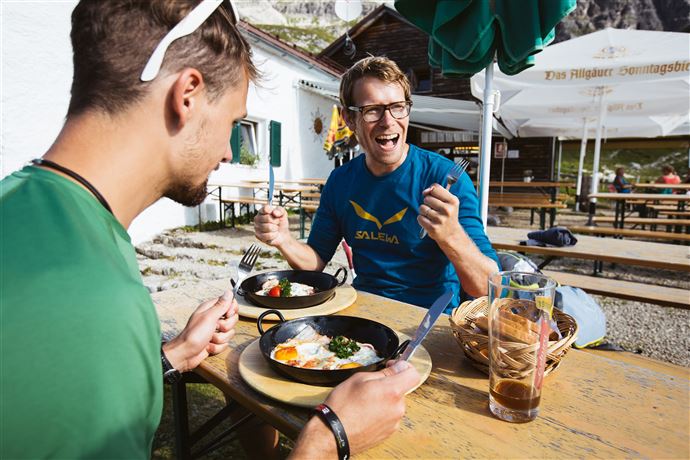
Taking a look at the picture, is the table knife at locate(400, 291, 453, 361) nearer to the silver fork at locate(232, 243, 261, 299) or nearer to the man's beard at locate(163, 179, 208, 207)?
the man's beard at locate(163, 179, 208, 207)

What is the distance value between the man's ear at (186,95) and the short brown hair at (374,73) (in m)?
1.36

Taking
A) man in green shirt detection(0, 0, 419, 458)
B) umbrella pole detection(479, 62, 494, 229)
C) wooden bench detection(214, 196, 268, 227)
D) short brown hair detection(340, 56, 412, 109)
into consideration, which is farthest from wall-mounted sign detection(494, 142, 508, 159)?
man in green shirt detection(0, 0, 419, 458)

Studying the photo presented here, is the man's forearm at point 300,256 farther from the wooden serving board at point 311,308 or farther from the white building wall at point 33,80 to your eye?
the white building wall at point 33,80

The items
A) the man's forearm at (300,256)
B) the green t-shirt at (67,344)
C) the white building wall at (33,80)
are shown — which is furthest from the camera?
the white building wall at (33,80)

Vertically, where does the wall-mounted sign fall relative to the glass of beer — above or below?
above

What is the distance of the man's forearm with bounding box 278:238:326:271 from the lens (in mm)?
2115

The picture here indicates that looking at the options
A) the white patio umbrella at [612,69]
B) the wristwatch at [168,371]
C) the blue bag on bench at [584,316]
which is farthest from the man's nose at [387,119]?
the white patio umbrella at [612,69]

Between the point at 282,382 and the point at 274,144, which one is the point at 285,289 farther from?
the point at 274,144

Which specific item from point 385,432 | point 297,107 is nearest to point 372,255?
point 385,432

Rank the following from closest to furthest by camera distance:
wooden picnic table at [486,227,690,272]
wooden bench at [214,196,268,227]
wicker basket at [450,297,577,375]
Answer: wicker basket at [450,297,577,375] → wooden picnic table at [486,227,690,272] → wooden bench at [214,196,268,227]

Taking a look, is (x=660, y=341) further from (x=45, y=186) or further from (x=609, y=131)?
(x=609, y=131)

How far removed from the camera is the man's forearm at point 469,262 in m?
1.60

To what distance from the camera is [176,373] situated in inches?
46.5

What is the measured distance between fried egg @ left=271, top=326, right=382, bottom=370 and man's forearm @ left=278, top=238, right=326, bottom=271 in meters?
0.85
